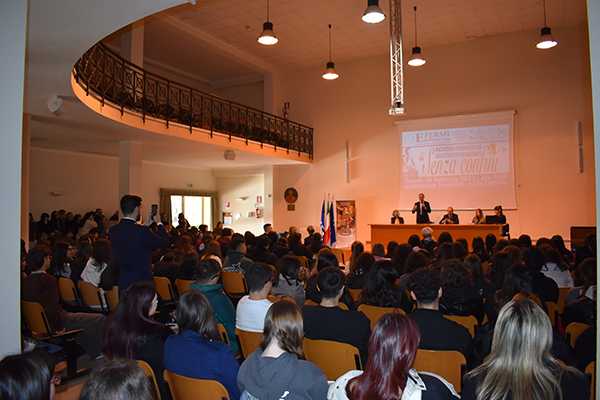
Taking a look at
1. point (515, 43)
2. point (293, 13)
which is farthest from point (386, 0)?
point (515, 43)

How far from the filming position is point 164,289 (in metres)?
5.57

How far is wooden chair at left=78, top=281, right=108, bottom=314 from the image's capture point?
5184mm

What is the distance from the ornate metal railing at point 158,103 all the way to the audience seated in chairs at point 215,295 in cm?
368

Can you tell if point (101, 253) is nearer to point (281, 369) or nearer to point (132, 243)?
point (132, 243)

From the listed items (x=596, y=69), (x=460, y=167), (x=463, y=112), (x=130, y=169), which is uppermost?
(x=463, y=112)

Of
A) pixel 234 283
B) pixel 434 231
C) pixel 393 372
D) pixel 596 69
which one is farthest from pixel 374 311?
pixel 434 231

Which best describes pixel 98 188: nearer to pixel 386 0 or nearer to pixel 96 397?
pixel 386 0

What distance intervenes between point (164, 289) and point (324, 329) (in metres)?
2.94

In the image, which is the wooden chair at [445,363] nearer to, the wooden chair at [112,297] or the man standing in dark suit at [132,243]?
the man standing in dark suit at [132,243]

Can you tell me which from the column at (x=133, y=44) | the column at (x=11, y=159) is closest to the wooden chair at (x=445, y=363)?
the column at (x=11, y=159)

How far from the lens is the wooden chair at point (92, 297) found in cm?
518

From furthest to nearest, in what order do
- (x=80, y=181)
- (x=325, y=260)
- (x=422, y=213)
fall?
(x=80, y=181)
(x=422, y=213)
(x=325, y=260)

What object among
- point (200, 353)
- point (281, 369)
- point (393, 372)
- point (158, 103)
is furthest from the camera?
point (158, 103)

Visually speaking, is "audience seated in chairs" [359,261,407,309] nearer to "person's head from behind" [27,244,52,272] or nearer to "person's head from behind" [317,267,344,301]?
"person's head from behind" [317,267,344,301]
